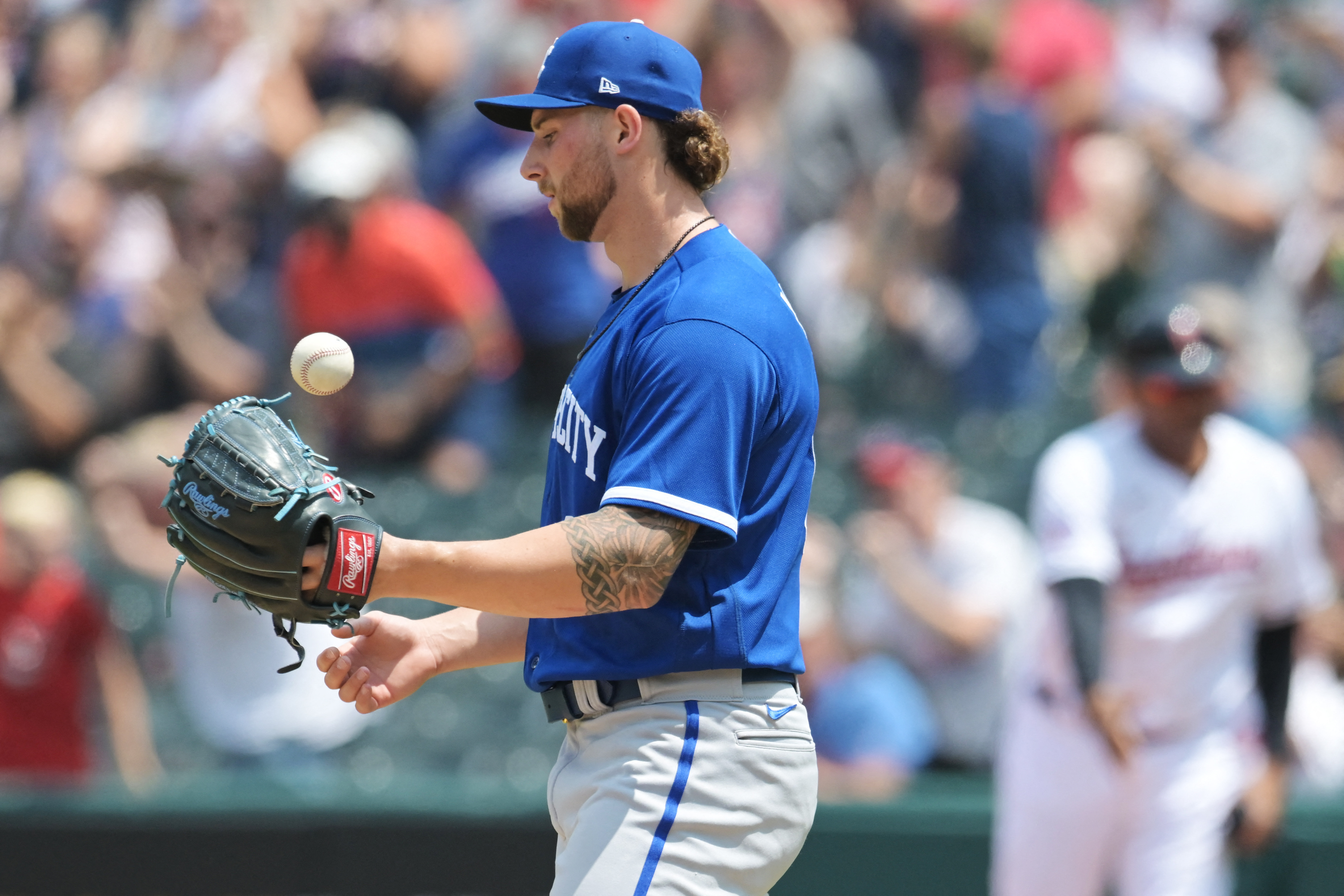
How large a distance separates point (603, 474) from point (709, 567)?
9.0 inches

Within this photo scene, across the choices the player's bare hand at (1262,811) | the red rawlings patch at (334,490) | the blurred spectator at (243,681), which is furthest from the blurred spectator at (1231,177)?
the red rawlings patch at (334,490)

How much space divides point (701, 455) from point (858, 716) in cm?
334

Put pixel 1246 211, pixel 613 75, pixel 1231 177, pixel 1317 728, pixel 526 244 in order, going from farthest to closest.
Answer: pixel 526 244 < pixel 1231 177 < pixel 1246 211 < pixel 1317 728 < pixel 613 75

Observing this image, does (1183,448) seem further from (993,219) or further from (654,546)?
(654,546)

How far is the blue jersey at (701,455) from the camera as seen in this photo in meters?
2.44

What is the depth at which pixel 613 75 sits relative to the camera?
263 cm

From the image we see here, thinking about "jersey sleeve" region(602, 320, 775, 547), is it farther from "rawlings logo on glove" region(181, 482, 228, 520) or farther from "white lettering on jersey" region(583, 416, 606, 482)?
"rawlings logo on glove" region(181, 482, 228, 520)

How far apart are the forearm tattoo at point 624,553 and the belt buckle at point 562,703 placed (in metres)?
0.32

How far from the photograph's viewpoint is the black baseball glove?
233cm

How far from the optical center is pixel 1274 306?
6.96 meters

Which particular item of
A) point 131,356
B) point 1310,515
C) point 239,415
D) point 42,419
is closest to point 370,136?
point 131,356

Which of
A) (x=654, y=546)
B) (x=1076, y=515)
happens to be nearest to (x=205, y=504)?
(x=654, y=546)

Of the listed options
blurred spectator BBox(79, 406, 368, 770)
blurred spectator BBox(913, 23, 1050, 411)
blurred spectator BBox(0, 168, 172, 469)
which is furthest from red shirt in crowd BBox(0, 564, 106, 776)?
blurred spectator BBox(913, 23, 1050, 411)

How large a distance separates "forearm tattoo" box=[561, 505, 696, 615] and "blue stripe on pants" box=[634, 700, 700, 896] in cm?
25
